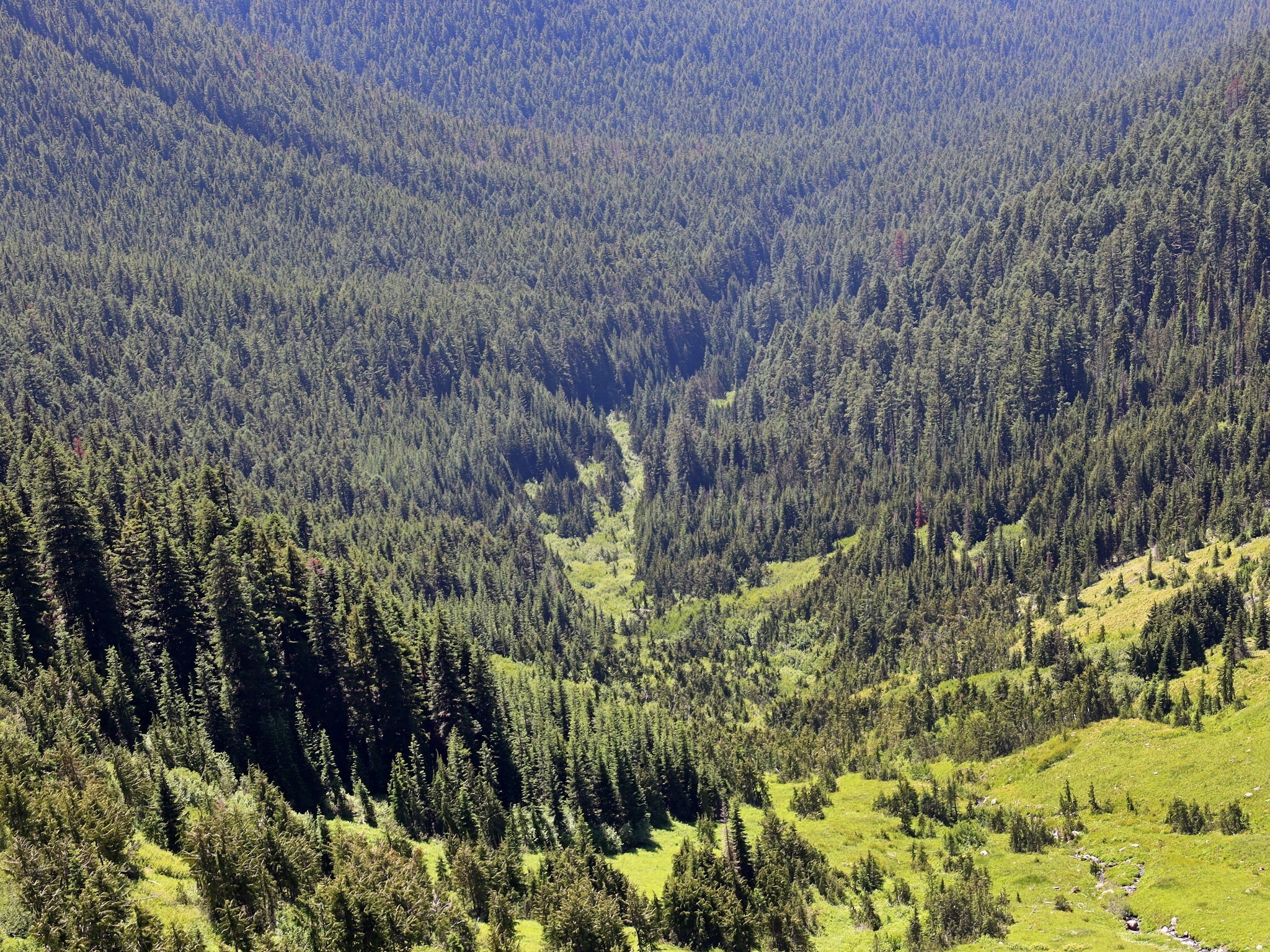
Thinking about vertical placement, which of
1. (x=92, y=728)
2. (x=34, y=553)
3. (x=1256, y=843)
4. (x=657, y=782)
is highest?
(x=34, y=553)

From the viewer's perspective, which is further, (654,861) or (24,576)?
(654,861)

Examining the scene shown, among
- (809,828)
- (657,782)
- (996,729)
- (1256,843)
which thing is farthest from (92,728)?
(996,729)

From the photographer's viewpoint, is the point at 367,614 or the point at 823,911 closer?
the point at 823,911

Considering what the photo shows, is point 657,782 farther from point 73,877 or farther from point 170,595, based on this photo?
point 73,877

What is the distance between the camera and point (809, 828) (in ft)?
345

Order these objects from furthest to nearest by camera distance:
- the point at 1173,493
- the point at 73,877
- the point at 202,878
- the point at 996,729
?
the point at 1173,493 < the point at 996,729 < the point at 202,878 < the point at 73,877

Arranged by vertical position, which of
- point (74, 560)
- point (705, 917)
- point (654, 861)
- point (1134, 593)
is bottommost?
point (705, 917)

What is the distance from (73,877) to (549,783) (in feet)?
199

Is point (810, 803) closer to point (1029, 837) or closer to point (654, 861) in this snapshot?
point (1029, 837)

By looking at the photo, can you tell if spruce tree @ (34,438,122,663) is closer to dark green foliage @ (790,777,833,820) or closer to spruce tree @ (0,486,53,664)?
spruce tree @ (0,486,53,664)

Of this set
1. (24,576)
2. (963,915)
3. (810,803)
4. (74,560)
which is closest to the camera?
(963,915)

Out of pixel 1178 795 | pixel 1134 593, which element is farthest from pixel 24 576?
pixel 1134 593

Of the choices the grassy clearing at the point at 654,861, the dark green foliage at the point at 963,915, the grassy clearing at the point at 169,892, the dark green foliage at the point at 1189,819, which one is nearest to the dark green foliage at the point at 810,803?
the grassy clearing at the point at 654,861

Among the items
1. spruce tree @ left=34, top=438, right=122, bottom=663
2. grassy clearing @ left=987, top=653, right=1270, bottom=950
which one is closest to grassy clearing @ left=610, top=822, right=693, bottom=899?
grassy clearing @ left=987, top=653, right=1270, bottom=950
